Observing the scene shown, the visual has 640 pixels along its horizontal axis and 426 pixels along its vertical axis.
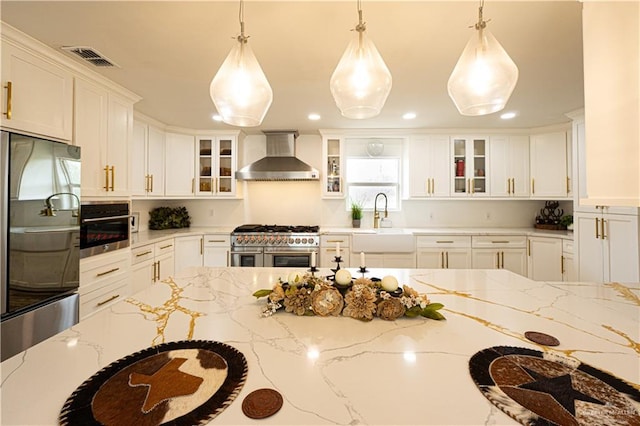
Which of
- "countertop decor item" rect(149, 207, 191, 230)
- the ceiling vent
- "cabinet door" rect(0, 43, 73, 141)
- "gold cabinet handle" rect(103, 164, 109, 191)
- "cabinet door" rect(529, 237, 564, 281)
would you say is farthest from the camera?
"countertop decor item" rect(149, 207, 191, 230)

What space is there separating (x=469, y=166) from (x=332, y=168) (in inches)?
75.7

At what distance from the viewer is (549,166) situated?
3.66m

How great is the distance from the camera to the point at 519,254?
143 inches

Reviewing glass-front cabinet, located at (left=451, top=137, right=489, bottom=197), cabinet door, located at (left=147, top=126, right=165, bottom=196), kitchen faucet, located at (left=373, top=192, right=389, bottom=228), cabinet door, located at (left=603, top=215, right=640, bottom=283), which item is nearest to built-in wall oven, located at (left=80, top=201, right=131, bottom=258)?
cabinet door, located at (left=147, top=126, right=165, bottom=196)

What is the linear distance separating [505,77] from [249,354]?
1.33m

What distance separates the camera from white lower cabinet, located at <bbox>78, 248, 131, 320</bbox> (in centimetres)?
211

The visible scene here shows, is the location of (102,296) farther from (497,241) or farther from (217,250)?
(497,241)

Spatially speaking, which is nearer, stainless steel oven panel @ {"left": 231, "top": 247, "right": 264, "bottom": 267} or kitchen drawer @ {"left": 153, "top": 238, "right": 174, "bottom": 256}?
kitchen drawer @ {"left": 153, "top": 238, "right": 174, "bottom": 256}

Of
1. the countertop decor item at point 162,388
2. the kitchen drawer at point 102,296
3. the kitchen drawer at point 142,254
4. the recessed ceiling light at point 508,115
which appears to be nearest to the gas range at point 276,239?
the kitchen drawer at point 142,254

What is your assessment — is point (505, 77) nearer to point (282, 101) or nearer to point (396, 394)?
point (396, 394)

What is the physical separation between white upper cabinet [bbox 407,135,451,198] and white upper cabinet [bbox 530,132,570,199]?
1139mm

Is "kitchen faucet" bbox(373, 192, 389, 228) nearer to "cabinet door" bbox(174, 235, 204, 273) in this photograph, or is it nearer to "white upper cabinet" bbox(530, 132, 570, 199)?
"white upper cabinet" bbox(530, 132, 570, 199)

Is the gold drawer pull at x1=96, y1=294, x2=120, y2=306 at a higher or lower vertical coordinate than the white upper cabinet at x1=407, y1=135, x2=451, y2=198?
lower

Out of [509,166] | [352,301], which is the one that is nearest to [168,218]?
[352,301]
